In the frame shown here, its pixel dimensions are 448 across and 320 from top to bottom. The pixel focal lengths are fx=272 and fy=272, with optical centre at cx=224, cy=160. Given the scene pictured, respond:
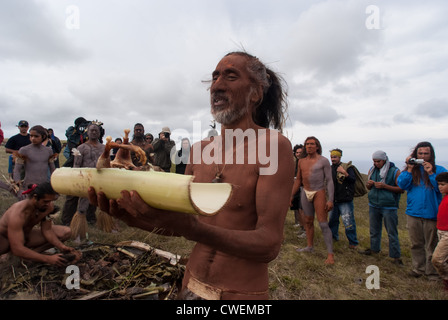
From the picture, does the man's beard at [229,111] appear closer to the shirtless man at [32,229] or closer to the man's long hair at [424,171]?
the shirtless man at [32,229]

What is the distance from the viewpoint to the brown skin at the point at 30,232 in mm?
4348

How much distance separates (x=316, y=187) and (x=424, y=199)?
2101mm

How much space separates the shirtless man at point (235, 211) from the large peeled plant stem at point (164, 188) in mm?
51

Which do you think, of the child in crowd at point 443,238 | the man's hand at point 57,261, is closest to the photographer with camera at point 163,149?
the man's hand at point 57,261

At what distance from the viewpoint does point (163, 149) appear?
8.01 m

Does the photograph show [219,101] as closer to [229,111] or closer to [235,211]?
[229,111]

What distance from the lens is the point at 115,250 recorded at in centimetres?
492

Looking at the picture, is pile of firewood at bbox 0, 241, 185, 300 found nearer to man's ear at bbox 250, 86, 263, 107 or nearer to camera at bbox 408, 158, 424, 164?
man's ear at bbox 250, 86, 263, 107

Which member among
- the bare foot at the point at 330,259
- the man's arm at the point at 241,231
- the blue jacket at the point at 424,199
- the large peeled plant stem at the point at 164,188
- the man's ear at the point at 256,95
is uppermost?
the man's ear at the point at 256,95

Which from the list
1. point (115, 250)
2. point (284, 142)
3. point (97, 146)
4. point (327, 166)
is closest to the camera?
point (284, 142)

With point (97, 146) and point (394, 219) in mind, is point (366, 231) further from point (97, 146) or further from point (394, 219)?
point (97, 146)

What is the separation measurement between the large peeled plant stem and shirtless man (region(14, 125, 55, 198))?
18.3 feet
